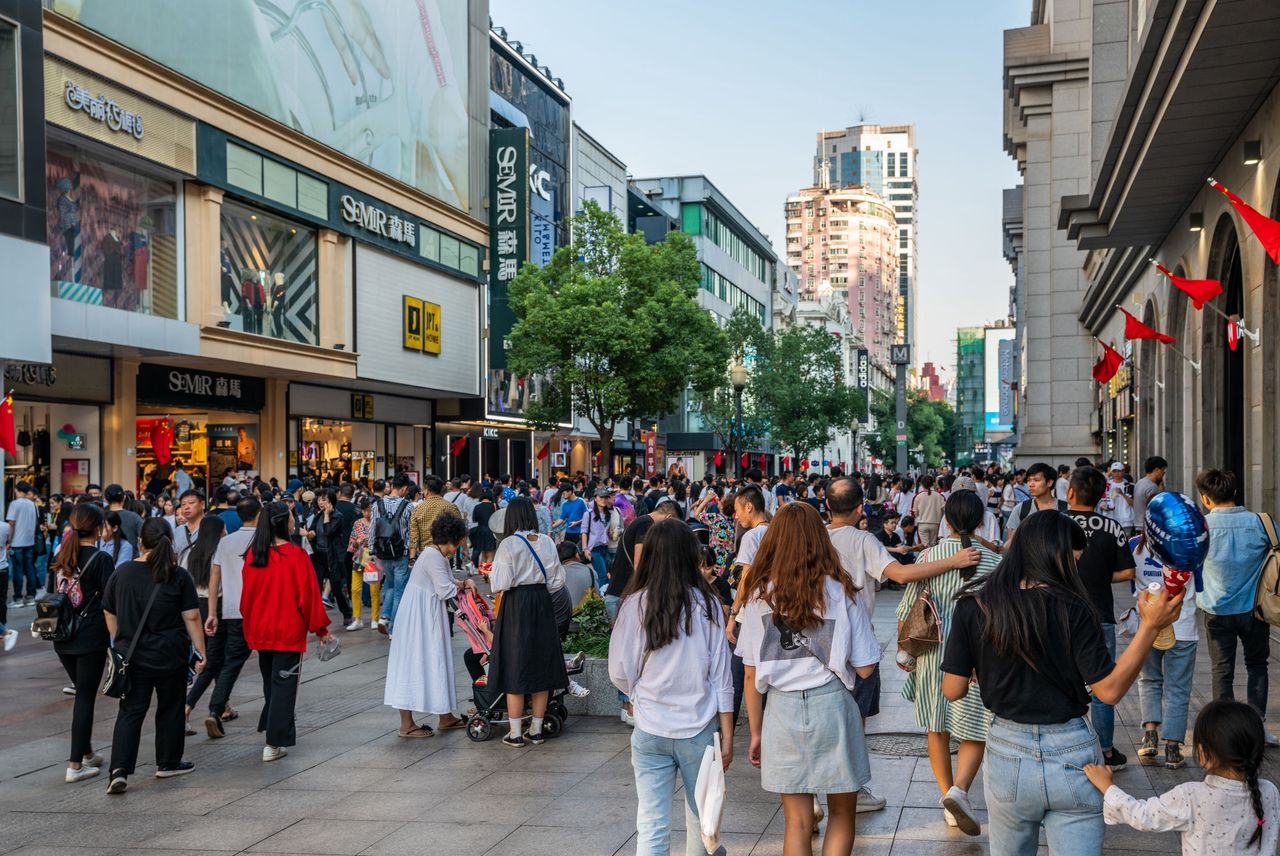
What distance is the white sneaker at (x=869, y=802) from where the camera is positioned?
679 centimetres

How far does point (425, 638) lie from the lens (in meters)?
9.15

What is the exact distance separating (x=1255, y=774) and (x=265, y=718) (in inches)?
291

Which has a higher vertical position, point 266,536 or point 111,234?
point 111,234

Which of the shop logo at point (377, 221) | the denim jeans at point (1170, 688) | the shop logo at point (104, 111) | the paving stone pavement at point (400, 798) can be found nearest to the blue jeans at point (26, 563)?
the paving stone pavement at point (400, 798)

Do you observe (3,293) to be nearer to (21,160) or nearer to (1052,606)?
(21,160)

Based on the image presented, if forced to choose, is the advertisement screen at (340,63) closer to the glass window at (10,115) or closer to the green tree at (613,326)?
the glass window at (10,115)

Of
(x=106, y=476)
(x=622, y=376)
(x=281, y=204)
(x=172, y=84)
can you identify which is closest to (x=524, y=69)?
(x=622, y=376)

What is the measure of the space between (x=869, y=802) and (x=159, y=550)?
4.72m

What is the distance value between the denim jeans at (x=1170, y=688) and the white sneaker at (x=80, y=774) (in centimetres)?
694

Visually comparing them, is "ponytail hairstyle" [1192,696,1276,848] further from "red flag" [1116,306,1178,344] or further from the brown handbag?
"red flag" [1116,306,1178,344]

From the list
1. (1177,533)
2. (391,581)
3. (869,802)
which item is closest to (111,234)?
(391,581)

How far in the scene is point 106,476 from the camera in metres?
25.1

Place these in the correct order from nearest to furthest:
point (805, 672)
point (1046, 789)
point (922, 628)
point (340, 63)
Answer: point (1046, 789)
point (805, 672)
point (922, 628)
point (340, 63)

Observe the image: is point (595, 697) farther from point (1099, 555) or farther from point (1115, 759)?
point (1099, 555)
